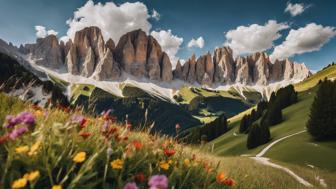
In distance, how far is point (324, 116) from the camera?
58781 mm

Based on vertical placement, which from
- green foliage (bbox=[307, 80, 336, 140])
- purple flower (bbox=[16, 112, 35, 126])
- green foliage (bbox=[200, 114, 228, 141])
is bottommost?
green foliage (bbox=[200, 114, 228, 141])

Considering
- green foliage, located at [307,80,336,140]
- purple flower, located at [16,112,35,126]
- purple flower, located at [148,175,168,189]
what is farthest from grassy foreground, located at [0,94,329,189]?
green foliage, located at [307,80,336,140]

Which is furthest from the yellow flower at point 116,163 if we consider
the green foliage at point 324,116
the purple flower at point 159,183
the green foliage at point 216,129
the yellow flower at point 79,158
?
the green foliage at point 216,129

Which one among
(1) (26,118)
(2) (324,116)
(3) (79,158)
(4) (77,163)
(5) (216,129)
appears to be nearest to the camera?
(3) (79,158)

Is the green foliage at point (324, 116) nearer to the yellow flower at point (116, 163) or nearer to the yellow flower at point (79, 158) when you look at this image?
the yellow flower at point (116, 163)

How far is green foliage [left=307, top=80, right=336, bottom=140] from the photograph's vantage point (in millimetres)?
57219

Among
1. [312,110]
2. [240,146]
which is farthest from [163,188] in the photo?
[240,146]

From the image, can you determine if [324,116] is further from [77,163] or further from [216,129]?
[77,163]

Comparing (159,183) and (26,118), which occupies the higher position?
(26,118)

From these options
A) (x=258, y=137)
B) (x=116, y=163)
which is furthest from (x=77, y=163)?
(x=258, y=137)

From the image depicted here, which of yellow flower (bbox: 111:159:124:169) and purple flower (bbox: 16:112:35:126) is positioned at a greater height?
purple flower (bbox: 16:112:35:126)

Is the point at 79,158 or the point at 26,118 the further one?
the point at 26,118

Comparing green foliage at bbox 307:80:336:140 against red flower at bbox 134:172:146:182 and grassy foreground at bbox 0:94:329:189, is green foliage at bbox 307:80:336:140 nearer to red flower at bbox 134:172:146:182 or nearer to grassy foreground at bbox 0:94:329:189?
grassy foreground at bbox 0:94:329:189

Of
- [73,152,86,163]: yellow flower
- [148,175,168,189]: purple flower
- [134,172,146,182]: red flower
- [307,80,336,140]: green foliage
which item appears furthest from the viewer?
[307,80,336,140]: green foliage
